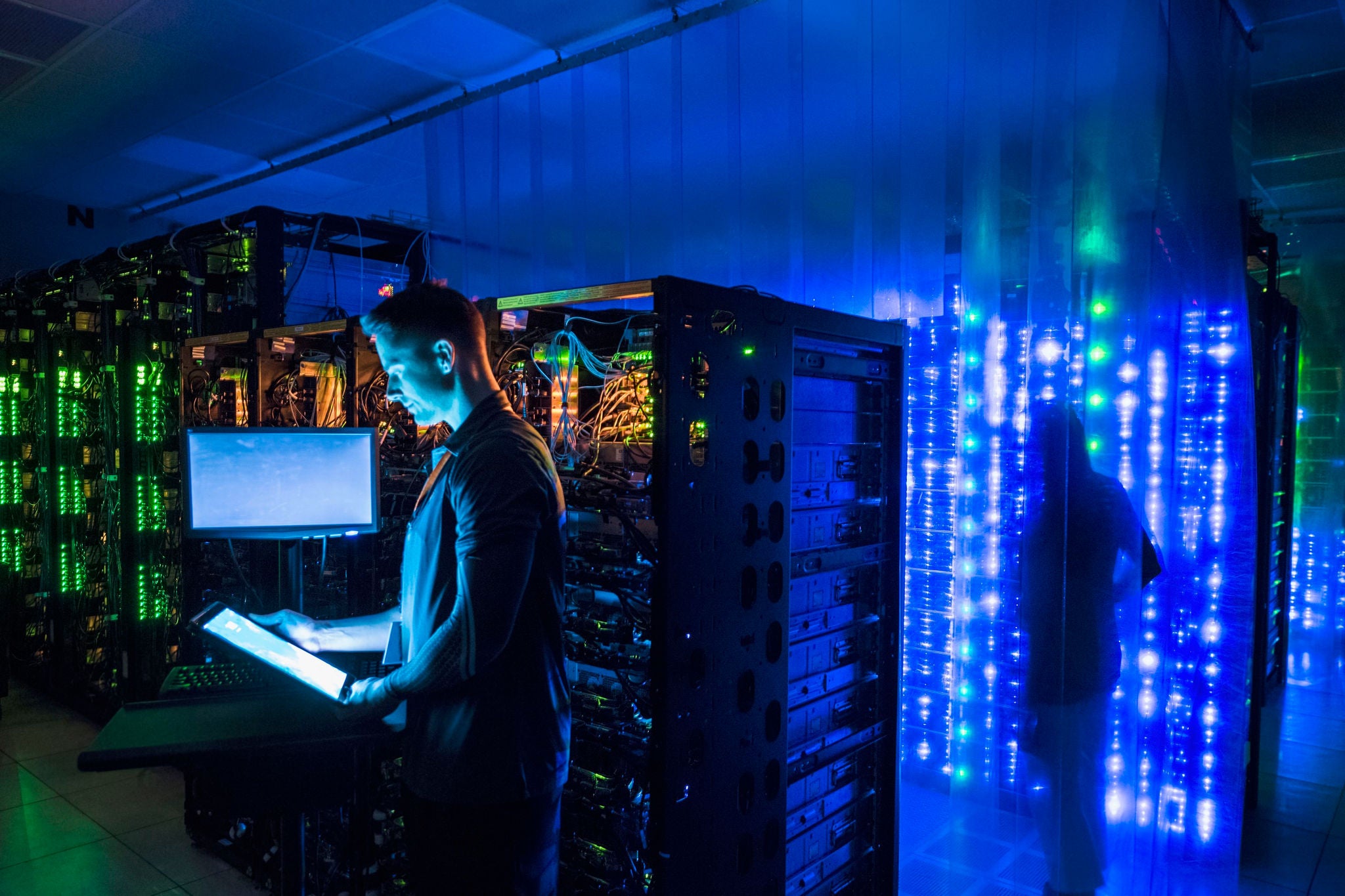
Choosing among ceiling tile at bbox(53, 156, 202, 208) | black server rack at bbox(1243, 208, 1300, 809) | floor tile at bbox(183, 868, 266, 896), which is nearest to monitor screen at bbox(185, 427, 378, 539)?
floor tile at bbox(183, 868, 266, 896)

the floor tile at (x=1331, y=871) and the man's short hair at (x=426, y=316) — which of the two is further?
the floor tile at (x=1331, y=871)

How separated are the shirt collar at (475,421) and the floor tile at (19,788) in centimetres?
300

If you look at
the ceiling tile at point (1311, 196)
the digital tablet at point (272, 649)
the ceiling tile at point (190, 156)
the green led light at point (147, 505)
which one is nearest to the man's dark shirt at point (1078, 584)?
the digital tablet at point (272, 649)

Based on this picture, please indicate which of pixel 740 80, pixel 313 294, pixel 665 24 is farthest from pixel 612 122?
pixel 313 294

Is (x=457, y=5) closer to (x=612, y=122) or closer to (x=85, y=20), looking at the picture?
(x=612, y=122)

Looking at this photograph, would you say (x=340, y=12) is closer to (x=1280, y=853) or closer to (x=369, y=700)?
(x=369, y=700)

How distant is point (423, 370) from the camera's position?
1343 millimetres

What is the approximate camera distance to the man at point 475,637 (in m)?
1.17

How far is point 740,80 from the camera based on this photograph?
9.36 ft

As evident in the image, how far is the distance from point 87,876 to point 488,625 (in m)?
2.35

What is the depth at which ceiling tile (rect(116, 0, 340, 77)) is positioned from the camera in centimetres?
296

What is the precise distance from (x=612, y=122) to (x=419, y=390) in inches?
92.3

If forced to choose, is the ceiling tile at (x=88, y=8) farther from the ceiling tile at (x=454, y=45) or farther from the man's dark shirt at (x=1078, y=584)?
the man's dark shirt at (x=1078, y=584)

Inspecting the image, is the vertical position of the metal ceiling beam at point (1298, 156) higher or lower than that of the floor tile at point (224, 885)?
higher
